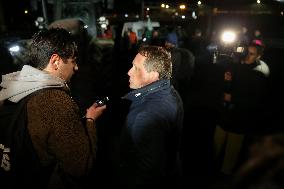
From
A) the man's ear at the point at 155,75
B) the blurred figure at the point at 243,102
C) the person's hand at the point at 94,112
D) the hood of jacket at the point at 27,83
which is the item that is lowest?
the blurred figure at the point at 243,102

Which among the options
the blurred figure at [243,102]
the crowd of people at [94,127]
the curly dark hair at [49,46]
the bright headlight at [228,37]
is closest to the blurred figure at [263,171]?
the crowd of people at [94,127]

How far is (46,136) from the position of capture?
91.0 inches

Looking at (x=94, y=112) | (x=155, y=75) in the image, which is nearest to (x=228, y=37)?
Answer: (x=155, y=75)

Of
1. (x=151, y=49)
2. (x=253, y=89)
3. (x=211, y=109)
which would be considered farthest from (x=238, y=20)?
(x=151, y=49)

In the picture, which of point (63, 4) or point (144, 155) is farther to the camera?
point (63, 4)

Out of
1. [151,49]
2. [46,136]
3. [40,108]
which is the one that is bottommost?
[46,136]

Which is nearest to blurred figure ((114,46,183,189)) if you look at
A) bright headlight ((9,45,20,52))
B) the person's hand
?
the person's hand

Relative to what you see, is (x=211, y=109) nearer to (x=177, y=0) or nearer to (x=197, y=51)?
(x=177, y=0)

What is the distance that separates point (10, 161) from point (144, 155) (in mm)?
1098

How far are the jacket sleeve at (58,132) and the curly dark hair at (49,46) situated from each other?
0.36 meters

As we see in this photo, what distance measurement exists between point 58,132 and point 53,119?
108 millimetres

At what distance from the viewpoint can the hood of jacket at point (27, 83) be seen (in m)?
2.40

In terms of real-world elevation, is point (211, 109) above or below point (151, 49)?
below

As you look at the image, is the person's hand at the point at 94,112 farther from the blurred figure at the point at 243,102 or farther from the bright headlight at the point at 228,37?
the bright headlight at the point at 228,37
